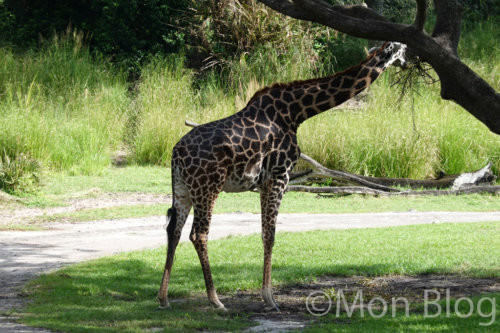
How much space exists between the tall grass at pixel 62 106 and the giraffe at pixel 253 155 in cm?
1015

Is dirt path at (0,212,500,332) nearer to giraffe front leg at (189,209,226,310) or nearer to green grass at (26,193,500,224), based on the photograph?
green grass at (26,193,500,224)

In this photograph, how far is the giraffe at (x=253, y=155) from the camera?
278 inches

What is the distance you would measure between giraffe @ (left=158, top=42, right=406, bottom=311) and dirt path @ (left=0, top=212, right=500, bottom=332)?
2.06 meters

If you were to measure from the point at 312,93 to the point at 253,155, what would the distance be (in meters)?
1.06

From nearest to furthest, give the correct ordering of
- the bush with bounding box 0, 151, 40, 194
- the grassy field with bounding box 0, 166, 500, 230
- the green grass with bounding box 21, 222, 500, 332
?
the green grass with bounding box 21, 222, 500, 332, the grassy field with bounding box 0, 166, 500, 230, the bush with bounding box 0, 151, 40, 194

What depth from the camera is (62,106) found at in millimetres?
19500

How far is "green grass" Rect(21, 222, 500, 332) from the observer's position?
21.7ft

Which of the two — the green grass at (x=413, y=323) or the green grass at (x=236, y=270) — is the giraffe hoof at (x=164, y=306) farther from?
the green grass at (x=413, y=323)

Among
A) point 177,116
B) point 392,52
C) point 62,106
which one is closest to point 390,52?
point 392,52

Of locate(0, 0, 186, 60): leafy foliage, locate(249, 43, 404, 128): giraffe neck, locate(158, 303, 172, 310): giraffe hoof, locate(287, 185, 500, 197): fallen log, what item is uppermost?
locate(0, 0, 186, 60): leafy foliage

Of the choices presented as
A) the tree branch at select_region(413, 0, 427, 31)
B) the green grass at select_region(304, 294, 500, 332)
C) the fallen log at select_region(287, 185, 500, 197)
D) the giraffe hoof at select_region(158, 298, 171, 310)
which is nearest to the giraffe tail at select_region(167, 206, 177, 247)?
the giraffe hoof at select_region(158, 298, 171, 310)

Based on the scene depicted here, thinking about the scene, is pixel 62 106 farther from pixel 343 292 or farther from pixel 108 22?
pixel 343 292

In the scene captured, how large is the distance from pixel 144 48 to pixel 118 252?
15911 mm

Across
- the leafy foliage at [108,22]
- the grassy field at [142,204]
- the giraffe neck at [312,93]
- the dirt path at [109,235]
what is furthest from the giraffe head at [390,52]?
the leafy foliage at [108,22]
